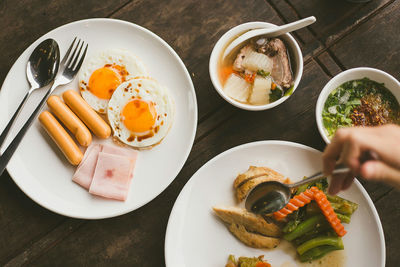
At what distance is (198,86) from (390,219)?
1.50m

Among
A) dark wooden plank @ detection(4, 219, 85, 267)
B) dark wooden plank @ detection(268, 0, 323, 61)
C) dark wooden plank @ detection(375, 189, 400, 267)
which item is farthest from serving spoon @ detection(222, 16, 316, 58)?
dark wooden plank @ detection(4, 219, 85, 267)

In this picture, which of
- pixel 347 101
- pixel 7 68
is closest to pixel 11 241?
pixel 7 68

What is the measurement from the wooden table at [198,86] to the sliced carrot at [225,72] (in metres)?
0.16

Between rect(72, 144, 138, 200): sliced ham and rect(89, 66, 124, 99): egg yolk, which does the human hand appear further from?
rect(89, 66, 124, 99): egg yolk

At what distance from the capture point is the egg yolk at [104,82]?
2.08m

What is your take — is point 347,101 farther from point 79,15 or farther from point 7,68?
point 7,68

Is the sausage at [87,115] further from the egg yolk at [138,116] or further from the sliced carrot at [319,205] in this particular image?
the sliced carrot at [319,205]

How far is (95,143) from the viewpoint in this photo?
2.11 meters

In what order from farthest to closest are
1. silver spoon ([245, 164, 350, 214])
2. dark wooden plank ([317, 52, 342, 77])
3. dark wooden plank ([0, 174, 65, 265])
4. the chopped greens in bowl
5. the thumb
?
1. dark wooden plank ([317, 52, 342, 77])
2. dark wooden plank ([0, 174, 65, 265])
3. the chopped greens in bowl
4. silver spoon ([245, 164, 350, 214])
5. the thumb

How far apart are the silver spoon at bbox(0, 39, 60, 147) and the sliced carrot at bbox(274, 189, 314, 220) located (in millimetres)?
1611

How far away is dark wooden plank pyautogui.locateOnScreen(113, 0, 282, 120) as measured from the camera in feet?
7.43

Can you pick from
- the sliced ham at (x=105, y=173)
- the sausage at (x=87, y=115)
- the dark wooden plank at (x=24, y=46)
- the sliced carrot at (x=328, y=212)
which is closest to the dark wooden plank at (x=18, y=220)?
the dark wooden plank at (x=24, y=46)

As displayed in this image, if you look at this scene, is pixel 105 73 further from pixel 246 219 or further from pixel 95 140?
pixel 246 219

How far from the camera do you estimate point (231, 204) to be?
2088 millimetres
